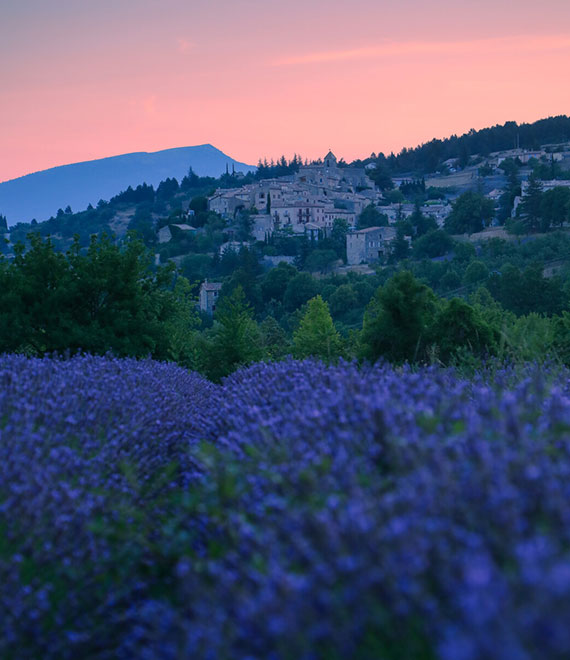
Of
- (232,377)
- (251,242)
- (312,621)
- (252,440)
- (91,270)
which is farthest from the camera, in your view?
(251,242)

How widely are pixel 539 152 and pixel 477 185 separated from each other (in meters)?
20.0

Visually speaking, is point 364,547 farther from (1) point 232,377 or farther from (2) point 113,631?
(1) point 232,377

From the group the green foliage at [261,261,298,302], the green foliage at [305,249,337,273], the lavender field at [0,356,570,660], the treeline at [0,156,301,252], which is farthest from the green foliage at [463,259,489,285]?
the treeline at [0,156,301,252]

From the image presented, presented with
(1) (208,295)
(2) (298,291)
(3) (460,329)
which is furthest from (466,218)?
(3) (460,329)

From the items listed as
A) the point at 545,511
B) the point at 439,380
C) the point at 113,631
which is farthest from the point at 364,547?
the point at 439,380

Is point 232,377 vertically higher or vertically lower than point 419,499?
lower

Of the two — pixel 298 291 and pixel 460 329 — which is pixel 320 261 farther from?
pixel 460 329

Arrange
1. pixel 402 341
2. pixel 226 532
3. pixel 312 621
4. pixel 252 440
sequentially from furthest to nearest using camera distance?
1. pixel 402 341
2. pixel 252 440
3. pixel 226 532
4. pixel 312 621

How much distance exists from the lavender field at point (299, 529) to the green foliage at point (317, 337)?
8671 mm

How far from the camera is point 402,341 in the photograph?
41.0ft

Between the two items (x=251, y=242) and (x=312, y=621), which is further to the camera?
(x=251, y=242)

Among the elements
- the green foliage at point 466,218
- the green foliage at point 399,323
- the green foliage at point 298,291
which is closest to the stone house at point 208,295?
the green foliage at point 298,291

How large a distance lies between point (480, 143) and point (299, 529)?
166 m

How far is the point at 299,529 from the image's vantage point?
2035mm
